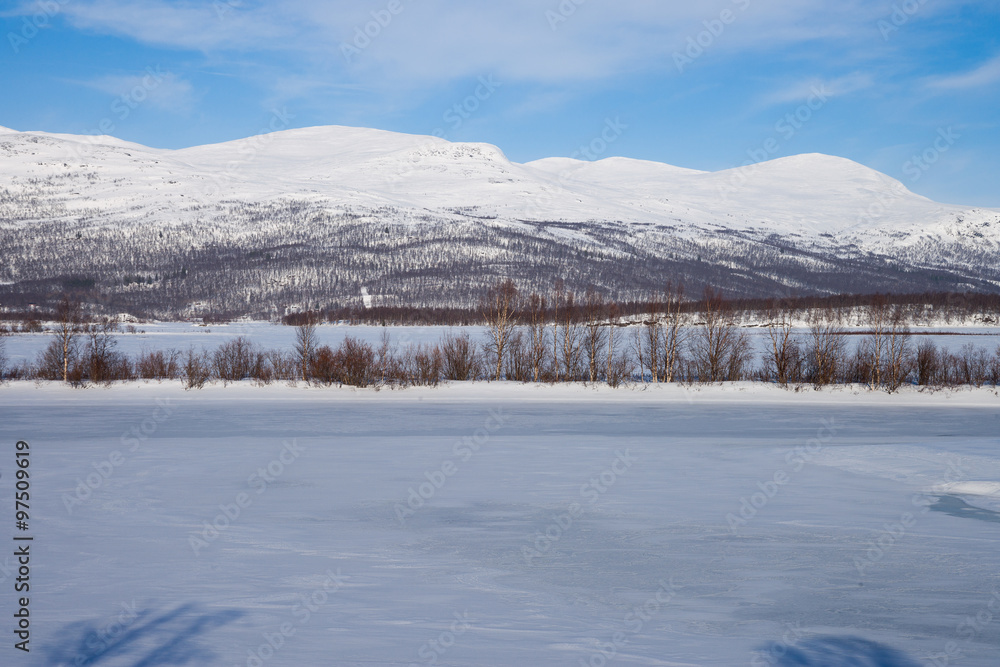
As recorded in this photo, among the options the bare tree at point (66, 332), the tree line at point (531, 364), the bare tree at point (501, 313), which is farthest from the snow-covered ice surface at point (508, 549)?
the bare tree at point (501, 313)

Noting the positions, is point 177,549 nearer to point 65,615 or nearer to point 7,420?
→ point 65,615

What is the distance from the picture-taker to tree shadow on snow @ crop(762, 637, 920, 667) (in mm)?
5070

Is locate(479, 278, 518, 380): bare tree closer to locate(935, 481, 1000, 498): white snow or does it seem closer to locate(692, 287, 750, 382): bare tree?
locate(692, 287, 750, 382): bare tree

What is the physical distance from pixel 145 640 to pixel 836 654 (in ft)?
17.5

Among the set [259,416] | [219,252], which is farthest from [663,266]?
[259,416]

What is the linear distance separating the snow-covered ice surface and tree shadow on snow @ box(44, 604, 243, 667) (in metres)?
0.02

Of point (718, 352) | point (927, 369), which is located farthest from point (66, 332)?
point (927, 369)

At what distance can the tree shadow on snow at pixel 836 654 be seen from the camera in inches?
200

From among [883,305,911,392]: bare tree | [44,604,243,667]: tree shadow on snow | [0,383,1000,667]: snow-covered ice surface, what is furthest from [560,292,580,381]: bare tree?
[44,604,243,667]: tree shadow on snow

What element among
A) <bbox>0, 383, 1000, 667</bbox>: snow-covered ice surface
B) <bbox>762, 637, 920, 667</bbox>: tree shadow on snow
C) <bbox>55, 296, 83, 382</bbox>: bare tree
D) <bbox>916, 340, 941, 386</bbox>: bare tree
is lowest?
<bbox>762, 637, 920, 667</bbox>: tree shadow on snow

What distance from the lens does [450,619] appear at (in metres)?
5.71

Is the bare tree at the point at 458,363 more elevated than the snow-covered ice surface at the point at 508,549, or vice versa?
the bare tree at the point at 458,363

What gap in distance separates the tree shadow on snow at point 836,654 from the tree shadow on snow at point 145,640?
4.32 m

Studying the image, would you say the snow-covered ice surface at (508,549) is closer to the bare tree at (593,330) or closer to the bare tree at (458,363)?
the bare tree at (593,330)
